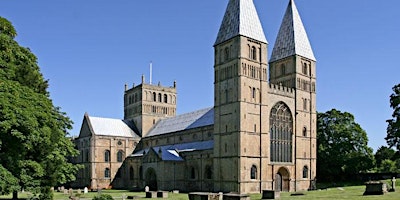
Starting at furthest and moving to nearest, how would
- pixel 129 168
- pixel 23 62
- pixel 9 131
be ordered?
pixel 129 168 → pixel 23 62 → pixel 9 131

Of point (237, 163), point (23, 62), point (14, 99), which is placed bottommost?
point (237, 163)

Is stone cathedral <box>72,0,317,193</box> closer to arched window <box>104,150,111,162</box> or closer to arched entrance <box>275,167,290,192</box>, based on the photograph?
arched entrance <box>275,167,290,192</box>

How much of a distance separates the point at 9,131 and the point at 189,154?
39.2m

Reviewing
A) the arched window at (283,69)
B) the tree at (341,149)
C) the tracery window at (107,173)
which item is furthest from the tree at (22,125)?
the tracery window at (107,173)

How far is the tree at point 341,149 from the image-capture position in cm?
6638

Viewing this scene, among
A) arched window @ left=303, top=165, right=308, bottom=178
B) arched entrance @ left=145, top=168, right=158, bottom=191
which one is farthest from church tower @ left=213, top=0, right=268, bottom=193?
arched entrance @ left=145, top=168, right=158, bottom=191

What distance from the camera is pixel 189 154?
203ft

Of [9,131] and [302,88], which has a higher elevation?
[302,88]

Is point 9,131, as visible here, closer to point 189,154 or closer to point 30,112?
point 30,112

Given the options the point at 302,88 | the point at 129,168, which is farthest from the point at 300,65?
the point at 129,168

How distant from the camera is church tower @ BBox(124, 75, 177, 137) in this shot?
8269 cm

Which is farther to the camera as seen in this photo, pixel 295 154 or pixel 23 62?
pixel 295 154

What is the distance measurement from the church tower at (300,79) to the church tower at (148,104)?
28.0 m

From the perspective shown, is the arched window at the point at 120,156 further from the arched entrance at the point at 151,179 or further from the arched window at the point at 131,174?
the arched entrance at the point at 151,179
